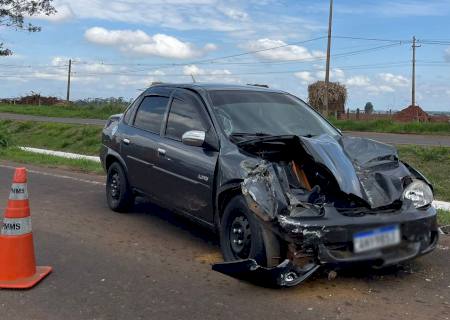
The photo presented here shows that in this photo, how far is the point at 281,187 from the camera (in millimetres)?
4422

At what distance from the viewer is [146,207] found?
25.8 feet

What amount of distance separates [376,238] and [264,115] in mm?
1967

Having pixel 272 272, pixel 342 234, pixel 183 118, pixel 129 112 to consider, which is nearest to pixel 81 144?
pixel 129 112

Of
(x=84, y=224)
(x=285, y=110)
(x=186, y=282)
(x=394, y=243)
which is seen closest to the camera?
(x=394, y=243)

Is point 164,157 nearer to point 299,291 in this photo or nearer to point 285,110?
point 285,110

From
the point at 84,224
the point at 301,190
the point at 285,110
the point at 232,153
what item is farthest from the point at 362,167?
the point at 84,224

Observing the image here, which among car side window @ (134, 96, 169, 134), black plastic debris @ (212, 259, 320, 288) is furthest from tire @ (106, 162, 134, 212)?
black plastic debris @ (212, 259, 320, 288)

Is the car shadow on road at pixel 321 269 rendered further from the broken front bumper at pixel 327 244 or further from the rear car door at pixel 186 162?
the rear car door at pixel 186 162

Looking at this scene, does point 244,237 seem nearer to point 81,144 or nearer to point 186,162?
point 186,162

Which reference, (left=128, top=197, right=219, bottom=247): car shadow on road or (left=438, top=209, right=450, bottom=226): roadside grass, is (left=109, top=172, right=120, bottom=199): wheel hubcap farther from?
(left=438, top=209, right=450, bottom=226): roadside grass

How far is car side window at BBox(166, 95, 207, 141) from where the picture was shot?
572 cm

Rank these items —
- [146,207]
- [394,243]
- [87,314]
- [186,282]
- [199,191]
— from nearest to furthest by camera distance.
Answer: [87,314] < [394,243] < [186,282] < [199,191] < [146,207]

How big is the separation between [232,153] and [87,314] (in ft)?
6.09

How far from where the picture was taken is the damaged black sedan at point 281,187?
4.26 metres
